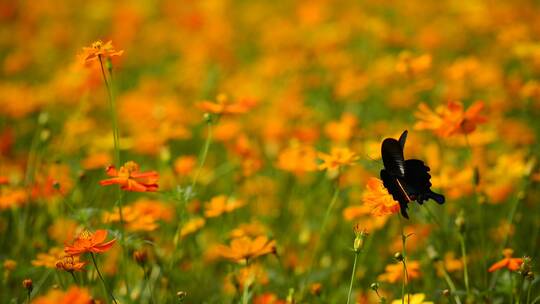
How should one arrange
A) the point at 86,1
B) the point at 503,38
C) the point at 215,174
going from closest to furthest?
the point at 215,174
the point at 503,38
the point at 86,1

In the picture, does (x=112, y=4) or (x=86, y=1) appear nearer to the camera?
(x=112, y=4)

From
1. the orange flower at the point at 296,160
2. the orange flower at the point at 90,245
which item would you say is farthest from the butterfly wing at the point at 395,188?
the orange flower at the point at 296,160

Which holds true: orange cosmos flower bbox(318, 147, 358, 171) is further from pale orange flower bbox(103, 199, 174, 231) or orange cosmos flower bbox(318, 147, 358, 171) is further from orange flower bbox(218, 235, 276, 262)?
pale orange flower bbox(103, 199, 174, 231)

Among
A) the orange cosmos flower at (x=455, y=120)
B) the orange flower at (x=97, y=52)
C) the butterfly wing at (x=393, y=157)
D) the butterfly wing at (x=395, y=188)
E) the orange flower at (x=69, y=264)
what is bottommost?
the orange flower at (x=69, y=264)

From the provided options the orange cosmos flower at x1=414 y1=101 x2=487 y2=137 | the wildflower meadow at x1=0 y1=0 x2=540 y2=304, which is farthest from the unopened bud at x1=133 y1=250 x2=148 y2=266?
the orange cosmos flower at x1=414 y1=101 x2=487 y2=137

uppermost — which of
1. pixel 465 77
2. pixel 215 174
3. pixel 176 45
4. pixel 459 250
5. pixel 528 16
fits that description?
pixel 176 45

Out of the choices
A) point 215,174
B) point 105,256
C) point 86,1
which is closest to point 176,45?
point 86,1

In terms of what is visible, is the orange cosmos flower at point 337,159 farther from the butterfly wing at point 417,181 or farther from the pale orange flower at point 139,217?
the pale orange flower at point 139,217

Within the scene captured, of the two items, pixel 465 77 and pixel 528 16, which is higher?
pixel 528 16

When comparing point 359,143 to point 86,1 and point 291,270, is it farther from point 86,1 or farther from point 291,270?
point 86,1
